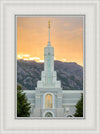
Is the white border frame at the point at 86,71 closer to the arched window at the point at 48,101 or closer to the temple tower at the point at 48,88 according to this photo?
the temple tower at the point at 48,88

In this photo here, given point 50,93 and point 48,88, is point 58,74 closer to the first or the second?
point 48,88

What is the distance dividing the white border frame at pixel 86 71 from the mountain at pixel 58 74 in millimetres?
3230

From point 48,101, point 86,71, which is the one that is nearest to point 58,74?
point 48,101

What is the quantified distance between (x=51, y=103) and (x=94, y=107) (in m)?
4.51

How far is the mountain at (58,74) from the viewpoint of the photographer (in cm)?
805

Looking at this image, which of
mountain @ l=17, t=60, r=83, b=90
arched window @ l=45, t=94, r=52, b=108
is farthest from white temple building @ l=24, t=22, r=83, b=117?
mountain @ l=17, t=60, r=83, b=90

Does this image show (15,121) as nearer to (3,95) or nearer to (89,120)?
(3,95)

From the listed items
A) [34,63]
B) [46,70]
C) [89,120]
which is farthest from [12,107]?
[46,70]

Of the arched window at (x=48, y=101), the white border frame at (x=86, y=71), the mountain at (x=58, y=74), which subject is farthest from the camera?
the arched window at (x=48, y=101)

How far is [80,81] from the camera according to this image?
8.46m

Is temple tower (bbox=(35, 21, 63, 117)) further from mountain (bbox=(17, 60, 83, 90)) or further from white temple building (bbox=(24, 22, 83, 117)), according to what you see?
mountain (bbox=(17, 60, 83, 90))

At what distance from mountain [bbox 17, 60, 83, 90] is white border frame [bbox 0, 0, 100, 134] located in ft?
10.6

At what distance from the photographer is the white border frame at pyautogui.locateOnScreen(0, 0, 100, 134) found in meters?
4.37

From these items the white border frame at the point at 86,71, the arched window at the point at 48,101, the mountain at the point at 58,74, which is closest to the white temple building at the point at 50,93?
the arched window at the point at 48,101
